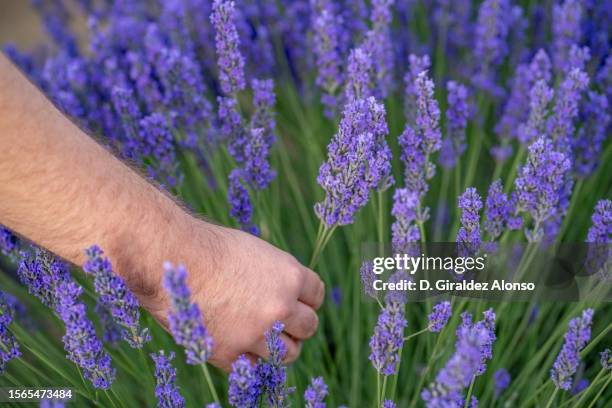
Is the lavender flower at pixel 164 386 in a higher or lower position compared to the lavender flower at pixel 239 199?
lower

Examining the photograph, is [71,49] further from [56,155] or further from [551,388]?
[551,388]

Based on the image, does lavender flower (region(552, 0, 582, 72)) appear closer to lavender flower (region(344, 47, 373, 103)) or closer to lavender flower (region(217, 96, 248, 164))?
lavender flower (region(344, 47, 373, 103))

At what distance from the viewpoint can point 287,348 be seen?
1.44m

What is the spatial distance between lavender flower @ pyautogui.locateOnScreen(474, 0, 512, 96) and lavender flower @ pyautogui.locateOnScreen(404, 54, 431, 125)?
0.30 metres

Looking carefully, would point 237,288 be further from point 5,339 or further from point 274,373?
point 5,339

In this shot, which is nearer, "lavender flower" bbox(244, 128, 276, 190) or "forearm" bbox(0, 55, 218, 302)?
"forearm" bbox(0, 55, 218, 302)

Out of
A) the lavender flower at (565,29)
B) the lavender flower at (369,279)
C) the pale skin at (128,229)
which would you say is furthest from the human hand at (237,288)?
the lavender flower at (565,29)

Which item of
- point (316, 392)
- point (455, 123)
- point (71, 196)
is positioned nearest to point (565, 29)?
point (455, 123)

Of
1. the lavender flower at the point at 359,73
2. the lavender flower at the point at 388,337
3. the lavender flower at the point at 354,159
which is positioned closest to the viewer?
the lavender flower at the point at 388,337

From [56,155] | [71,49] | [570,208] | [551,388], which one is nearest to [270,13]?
[71,49]

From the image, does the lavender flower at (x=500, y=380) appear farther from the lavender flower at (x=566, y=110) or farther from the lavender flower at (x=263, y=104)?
the lavender flower at (x=263, y=104)

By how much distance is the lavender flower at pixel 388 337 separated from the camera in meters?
1.16

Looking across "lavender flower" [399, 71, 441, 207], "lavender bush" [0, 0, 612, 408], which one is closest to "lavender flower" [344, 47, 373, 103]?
"lavender bush" [0, 0, 612, 408]

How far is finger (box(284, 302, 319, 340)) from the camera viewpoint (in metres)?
1.42
